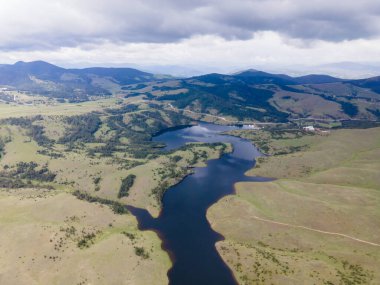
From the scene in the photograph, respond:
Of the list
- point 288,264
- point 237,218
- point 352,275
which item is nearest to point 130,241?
point 237,218

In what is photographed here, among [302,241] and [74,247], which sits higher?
[302,241]

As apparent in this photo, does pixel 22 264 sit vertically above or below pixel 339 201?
below

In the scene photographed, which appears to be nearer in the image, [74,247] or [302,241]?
[74,247]

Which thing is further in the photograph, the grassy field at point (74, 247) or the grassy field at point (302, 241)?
the grassy field at point (302, 241)

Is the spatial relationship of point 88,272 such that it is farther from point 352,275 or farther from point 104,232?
point 352,275

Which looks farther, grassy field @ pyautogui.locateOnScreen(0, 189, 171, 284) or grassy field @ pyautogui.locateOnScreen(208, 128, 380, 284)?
grassy field @ pyautogui.locateOnScreen(208, 128, 380, 284)

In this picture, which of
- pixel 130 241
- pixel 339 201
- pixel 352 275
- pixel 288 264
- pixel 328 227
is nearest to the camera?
pixel 352 275

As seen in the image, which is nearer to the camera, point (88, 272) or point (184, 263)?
point (88, 272)

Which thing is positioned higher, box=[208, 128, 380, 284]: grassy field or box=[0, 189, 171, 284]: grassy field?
box=[208, 128, 380, 284]: grassy field

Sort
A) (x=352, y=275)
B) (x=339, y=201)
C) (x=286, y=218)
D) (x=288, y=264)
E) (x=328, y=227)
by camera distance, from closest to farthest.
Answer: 1. (x=352, y=275)
2. (x=288, y=264)
3. (x=328, y=227)
4. (x=286, y=218)
5. (x=339, y=201)

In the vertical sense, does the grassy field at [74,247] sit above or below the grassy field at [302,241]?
below
